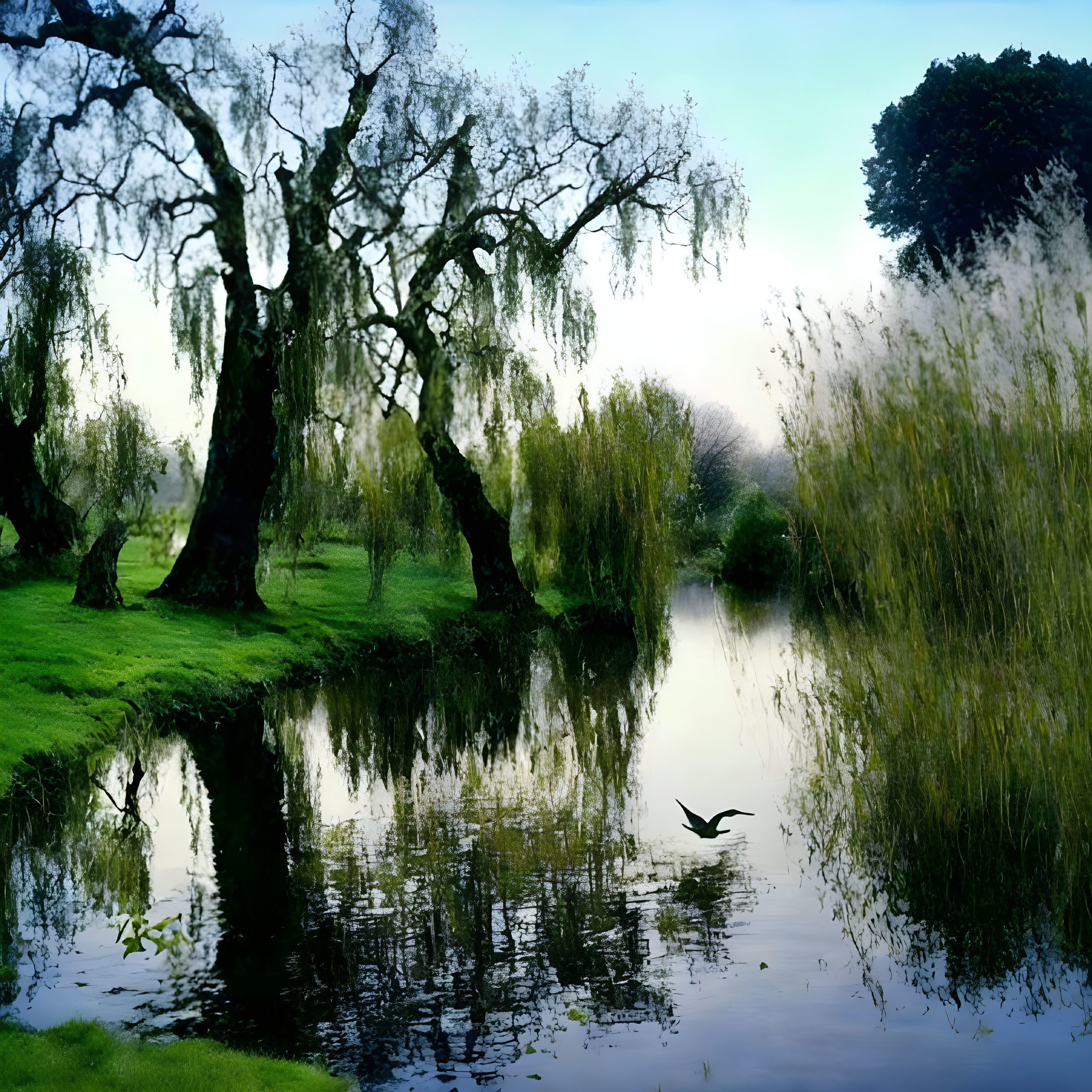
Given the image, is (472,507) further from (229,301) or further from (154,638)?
(154,638)

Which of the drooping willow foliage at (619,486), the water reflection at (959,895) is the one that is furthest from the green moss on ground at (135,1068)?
the drooping willow foliage at (619,486)

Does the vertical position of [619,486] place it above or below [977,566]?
above

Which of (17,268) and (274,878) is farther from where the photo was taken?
(17,268)

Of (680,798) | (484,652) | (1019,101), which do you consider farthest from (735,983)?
(1019,101)

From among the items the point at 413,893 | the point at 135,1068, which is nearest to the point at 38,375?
the point at 413,893

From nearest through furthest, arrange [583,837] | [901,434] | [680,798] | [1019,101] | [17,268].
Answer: [901,434] < [583,837] < [680,798] < [17,268] < [1019,101]

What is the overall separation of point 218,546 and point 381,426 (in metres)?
2.84

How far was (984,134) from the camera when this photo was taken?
69.8 feet

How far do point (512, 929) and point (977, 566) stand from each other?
8.28 feet

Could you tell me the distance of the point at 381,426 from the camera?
1691 centimetres

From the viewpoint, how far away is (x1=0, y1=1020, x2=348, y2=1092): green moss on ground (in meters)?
3.70

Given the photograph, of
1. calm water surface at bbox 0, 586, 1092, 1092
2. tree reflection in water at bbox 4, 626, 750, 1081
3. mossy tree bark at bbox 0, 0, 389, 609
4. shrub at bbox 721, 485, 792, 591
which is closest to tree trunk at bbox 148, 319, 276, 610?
mossy tree bark at bbox 0, 0, 389, 609

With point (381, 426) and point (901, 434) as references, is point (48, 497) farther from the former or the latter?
point (901, 434)

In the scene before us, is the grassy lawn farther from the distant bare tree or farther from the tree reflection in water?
the distant bare tree
